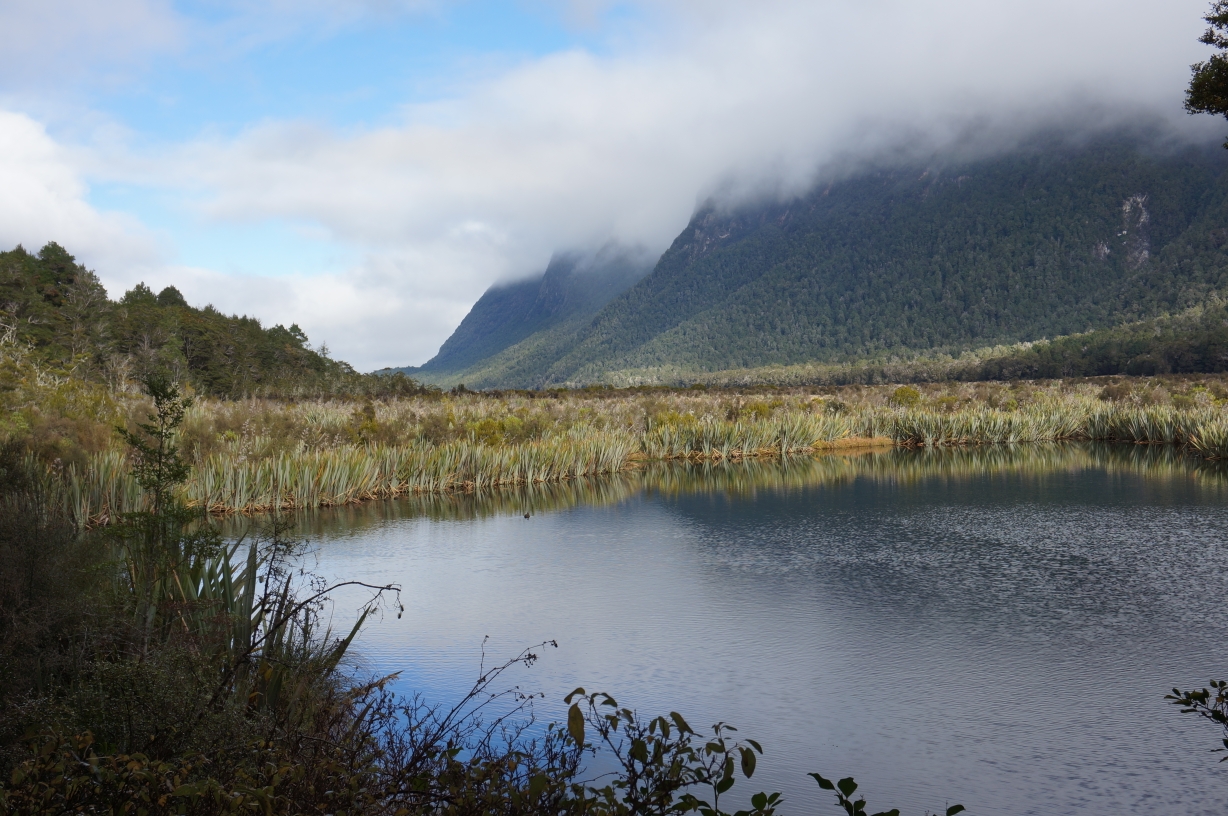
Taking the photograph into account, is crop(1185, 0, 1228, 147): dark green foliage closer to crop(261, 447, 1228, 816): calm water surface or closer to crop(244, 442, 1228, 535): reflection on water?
crop(261, 447, 1228, 816): calm water surface

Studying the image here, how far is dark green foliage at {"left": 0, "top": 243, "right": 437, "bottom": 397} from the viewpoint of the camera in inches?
1175

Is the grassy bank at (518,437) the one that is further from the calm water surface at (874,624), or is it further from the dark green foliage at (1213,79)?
the dark green foliage at (1213,79)

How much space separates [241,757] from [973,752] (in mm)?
3449

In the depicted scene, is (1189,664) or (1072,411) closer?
(1189,664)

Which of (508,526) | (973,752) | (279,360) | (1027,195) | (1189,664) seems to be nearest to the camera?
(973,752)

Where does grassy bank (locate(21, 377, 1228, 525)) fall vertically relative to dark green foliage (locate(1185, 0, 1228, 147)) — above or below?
below

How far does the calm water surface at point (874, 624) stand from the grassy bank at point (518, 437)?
4.33ft

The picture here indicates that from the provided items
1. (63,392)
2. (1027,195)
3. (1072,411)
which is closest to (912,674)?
(63,392)

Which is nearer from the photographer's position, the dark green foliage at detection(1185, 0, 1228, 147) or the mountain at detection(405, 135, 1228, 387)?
the dark green foliage at detection(1185, 0, 1228, 147)

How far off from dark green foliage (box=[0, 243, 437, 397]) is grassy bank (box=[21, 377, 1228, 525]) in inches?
382

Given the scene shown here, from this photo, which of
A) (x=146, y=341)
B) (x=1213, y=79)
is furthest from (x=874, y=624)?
(x=146, y=341)

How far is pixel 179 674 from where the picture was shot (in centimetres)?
342

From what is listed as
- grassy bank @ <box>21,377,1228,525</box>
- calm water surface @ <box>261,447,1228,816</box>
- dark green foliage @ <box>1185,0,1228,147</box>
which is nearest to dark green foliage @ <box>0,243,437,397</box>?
grassy bank @ <box>21,377,1228,525</box>

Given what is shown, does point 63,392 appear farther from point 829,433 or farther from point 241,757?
point 829,433
